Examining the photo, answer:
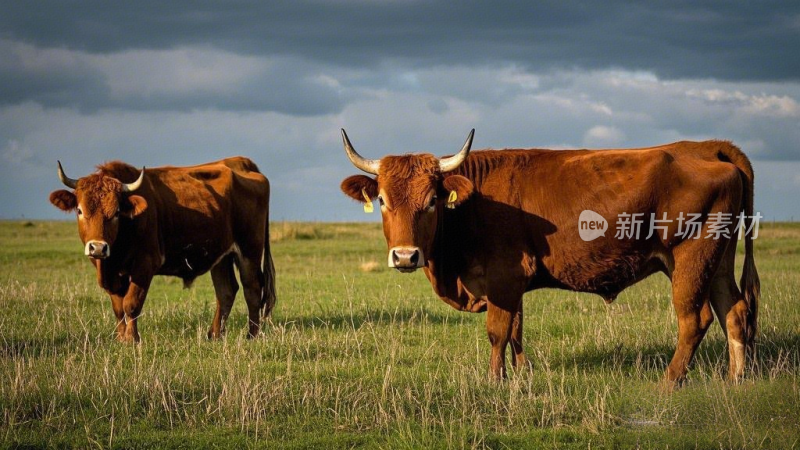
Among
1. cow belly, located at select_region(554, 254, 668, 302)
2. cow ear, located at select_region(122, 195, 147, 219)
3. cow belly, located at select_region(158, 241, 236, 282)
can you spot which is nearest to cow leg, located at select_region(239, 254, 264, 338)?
cow belly, located at select_region(158, 241, 236, 282)

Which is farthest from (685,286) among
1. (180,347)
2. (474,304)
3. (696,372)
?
(180,347)

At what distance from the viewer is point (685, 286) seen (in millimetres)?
8109

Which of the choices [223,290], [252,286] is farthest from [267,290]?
[223,290]

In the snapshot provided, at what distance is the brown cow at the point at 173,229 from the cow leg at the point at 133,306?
12 millimetres

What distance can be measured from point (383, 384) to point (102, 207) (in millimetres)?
4963

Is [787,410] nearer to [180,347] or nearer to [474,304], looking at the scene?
[474,304]

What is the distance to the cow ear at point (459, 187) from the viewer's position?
7.89 meters

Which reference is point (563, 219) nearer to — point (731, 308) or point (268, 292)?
point (731, 308)

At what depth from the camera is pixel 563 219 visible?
27.3 feet

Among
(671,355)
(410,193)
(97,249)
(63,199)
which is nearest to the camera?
(410,193)

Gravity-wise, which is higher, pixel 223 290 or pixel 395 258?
pixel 395 258

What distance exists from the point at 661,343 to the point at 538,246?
2.66 m

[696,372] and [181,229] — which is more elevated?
[181,229]

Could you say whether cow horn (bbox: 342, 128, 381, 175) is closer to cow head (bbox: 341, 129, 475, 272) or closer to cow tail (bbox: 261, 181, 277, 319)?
cow head (bbox: 341, 129, 475, 272)
